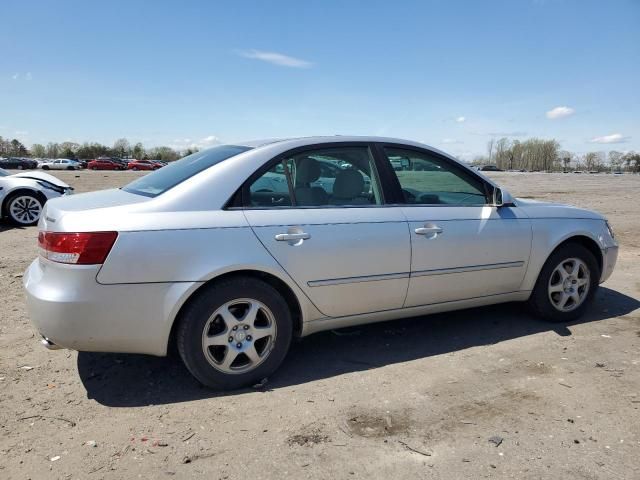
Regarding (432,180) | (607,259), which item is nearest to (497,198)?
(432,180)

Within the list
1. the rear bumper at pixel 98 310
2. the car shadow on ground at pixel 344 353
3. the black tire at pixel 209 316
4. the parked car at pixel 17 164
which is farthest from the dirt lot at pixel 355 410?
the parked car at pixel 17 164

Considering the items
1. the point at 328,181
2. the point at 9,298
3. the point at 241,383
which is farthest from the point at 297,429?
the point at 9,298

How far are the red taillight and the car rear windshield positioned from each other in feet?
1.75

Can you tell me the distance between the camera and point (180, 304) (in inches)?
123

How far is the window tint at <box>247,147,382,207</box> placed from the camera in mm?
3502

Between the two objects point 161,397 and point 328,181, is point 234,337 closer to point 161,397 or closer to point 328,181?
point 161,397

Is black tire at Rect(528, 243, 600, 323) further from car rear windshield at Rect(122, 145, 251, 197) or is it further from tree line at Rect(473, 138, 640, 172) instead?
tree line at Rect(473, 138, 640, 172)

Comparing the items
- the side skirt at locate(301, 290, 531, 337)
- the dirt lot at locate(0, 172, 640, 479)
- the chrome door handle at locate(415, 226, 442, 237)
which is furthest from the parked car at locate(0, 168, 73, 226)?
the chrome door handle at locate(415, 226, 442, 237)

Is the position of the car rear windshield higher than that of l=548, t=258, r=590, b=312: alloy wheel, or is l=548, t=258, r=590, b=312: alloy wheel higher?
the car rear windshield

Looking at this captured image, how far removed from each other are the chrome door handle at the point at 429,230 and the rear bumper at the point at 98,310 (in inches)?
65.6

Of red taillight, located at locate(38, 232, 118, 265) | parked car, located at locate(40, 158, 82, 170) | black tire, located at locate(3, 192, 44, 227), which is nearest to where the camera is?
red taillight, located at locate(38, 232, 118, 265)

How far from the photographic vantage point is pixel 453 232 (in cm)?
398

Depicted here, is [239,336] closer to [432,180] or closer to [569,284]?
[432,180]

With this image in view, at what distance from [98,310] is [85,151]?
11179 centimetres
